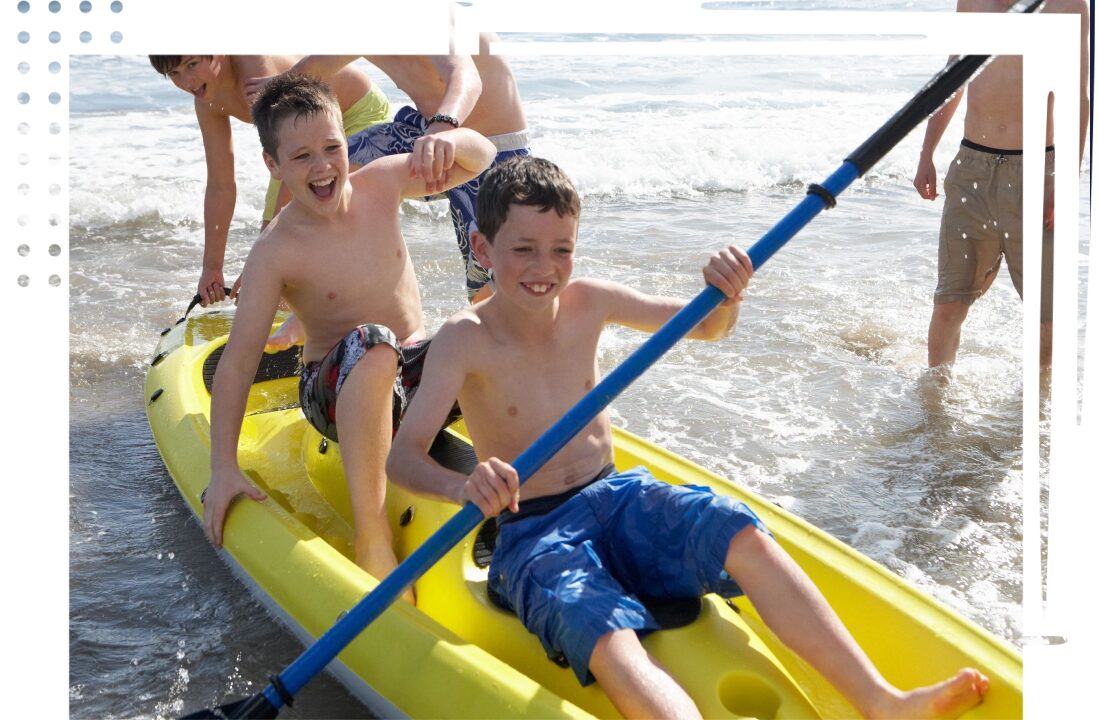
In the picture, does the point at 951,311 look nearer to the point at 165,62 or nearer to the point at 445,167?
the point at 445,167

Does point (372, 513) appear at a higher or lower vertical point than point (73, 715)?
higher

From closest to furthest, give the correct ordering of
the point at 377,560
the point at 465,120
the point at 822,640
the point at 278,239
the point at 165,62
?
1. the point at 822,640
2. the point at 377,560
3. the point at 278,239
4. the point at 165,62
5. the point at 465,120

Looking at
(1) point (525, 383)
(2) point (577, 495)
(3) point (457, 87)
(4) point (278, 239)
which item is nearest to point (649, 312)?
(1) point (525, 383)

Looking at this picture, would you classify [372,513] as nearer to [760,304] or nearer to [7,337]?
[7,337]

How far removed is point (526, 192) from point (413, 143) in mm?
1713

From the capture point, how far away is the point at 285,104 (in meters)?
3.04

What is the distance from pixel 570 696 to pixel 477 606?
33 centimetres

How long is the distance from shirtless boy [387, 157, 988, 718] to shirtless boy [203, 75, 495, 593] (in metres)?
0.42

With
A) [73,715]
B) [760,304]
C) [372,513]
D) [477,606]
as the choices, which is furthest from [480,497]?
[760,304]

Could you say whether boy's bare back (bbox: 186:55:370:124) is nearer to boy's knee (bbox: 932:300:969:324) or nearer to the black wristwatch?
the black wristwatch

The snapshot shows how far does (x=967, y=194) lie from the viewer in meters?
4.27

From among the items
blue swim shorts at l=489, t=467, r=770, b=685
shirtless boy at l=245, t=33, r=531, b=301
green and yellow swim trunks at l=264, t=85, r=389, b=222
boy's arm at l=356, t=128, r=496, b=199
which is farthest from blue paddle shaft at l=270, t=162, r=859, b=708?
green and yellow swim trunks at l=264, t=85, r=389, b=222

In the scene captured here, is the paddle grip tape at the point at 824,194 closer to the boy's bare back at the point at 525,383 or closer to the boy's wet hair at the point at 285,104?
the boy's bare back at the point at 525,383

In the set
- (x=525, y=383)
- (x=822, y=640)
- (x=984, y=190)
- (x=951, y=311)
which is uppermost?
(x=984, y=190)
